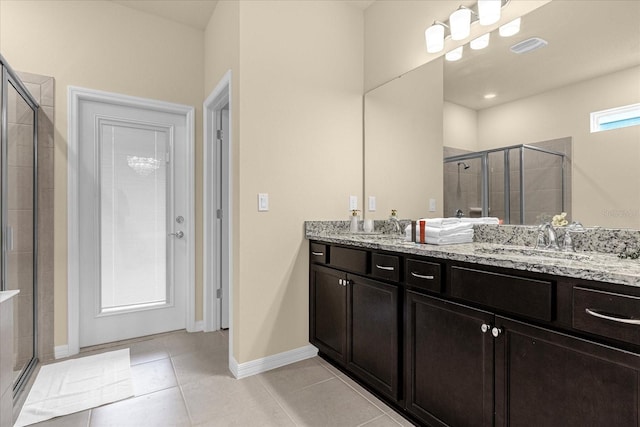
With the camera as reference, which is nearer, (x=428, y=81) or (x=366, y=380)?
Answer: (x=366, y=380)

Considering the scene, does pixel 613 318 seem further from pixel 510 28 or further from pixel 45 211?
pixel 45 211

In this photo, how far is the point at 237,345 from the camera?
86.6 inches

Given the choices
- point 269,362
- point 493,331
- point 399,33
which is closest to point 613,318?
point 493,331

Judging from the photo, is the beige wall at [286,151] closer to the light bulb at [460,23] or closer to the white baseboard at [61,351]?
the light bulb at [460,23]

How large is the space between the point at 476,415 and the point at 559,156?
1.27m

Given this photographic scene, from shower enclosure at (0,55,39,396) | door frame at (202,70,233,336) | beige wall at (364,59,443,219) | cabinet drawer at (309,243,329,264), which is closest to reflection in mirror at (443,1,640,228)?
beige wall at (364,59,443,219)

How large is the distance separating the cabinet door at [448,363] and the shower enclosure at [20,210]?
7.32 ft

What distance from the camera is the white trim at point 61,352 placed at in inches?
96.7

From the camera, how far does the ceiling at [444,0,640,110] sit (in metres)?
1.44

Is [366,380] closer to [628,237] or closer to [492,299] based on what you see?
[492,299]

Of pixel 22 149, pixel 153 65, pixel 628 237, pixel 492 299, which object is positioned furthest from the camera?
pixel 153 65

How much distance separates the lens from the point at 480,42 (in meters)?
1.97

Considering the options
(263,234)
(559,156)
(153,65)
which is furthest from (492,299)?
(153,65)

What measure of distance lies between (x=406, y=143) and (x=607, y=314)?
1.78 meters
